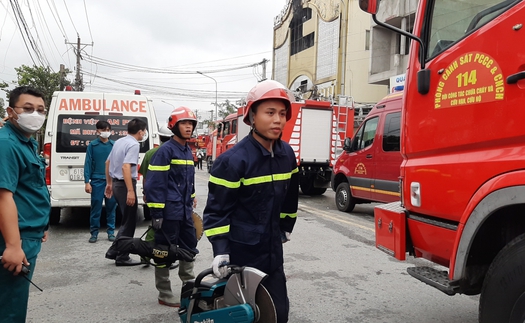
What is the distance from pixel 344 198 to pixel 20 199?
795cm

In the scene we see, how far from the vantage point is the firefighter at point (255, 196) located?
7.61 ft

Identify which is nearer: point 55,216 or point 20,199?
point 20,199

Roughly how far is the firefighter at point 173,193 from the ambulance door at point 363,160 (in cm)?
526

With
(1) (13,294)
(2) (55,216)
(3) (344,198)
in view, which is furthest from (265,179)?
(3) (344,198)

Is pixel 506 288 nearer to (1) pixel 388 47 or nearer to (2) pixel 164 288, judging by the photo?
(2) pixel 164 288

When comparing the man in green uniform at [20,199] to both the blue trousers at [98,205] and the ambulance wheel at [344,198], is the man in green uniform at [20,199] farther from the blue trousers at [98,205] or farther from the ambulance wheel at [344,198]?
the ambulance wheel at [344,198]

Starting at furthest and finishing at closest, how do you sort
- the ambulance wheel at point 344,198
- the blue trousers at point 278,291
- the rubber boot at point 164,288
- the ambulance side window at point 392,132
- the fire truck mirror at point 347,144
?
the ambulance wheel at point 344,198
the fire truck mirror at point 347,144
the ambulance side window at point 392,132
the rubber boot at point 164,288
the blue trousers at point 278,291

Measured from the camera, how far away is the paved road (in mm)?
3615

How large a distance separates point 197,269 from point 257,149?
9.70 ft

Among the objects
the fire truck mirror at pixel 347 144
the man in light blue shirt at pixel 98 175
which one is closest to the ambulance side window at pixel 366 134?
→ the fire truck mirror at pixel 347 144

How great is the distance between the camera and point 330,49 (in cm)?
2570

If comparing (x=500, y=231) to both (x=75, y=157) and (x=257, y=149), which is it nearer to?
(x=257, y=149)

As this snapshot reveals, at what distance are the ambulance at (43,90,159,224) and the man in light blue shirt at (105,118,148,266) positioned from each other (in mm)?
1373

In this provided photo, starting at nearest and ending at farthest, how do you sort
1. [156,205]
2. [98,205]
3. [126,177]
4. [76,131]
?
1. [156,205]
2. [126,177]
3. [98,205]
4. [76,131]
